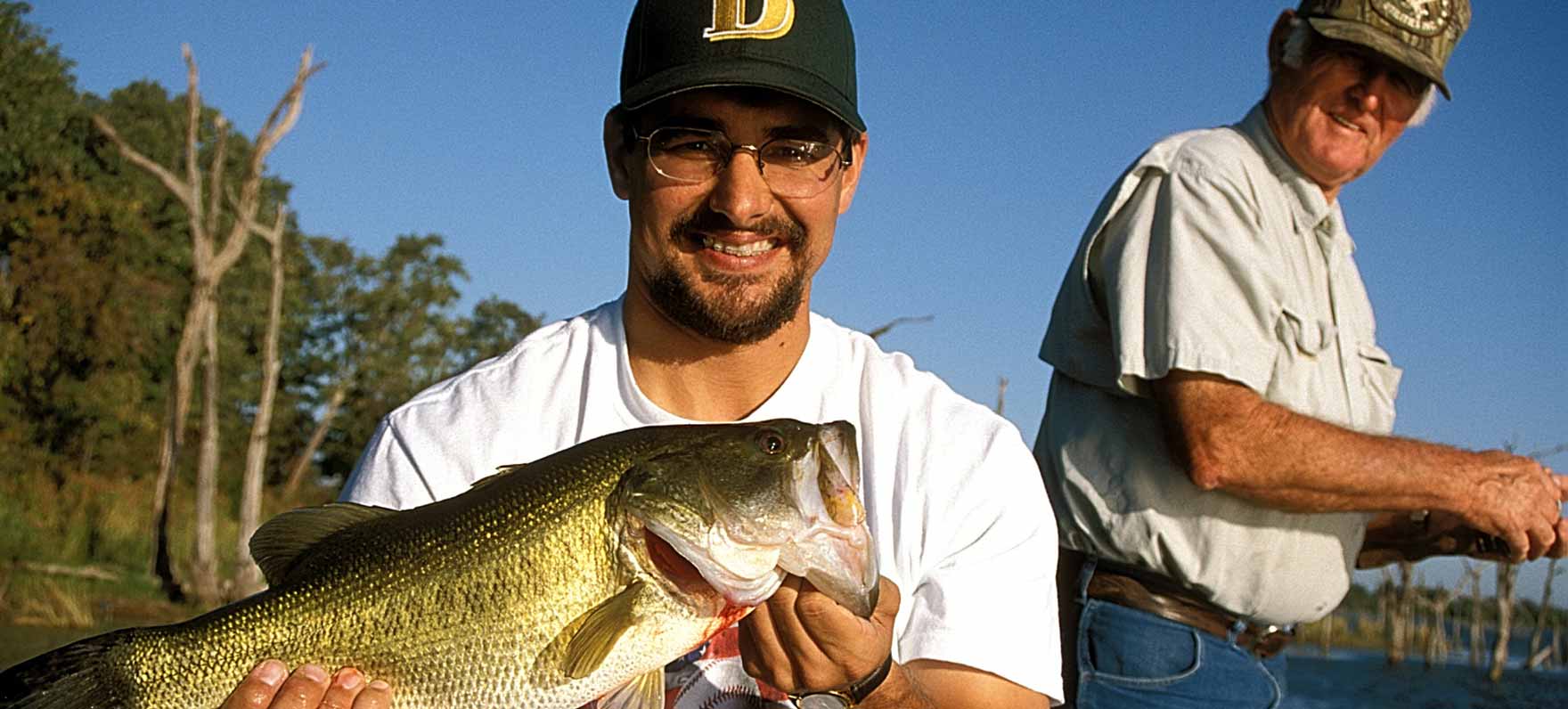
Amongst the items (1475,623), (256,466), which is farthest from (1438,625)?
(256,466)

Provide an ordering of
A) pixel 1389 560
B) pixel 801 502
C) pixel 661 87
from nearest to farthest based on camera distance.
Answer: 1. pixel 801 502
2. pixel 661 87
3. pixel 1389 560

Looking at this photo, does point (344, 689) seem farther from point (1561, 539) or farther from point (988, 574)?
point (1561, 539)

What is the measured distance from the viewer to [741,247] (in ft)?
10.4

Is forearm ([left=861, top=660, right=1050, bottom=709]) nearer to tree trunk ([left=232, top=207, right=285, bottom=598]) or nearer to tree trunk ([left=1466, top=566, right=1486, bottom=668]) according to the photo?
tree trunk ([left=232, top=207, right=285, bottom=598])

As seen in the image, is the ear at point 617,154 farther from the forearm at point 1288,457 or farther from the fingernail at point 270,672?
the forearm at point 1288,457

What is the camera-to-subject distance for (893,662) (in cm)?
261

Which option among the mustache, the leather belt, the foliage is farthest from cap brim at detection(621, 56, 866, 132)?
the foliage

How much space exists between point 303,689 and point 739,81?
1.57 m

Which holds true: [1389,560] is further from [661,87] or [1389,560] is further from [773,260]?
[661,87]

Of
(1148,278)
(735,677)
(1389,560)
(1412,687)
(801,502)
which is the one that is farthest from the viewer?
(1412,687)

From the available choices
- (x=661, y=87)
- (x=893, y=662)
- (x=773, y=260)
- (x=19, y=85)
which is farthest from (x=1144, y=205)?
(x=19, y=85)

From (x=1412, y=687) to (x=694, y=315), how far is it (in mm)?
45889

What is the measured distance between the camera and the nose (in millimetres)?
3096

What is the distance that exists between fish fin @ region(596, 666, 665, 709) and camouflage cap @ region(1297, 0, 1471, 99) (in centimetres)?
298
